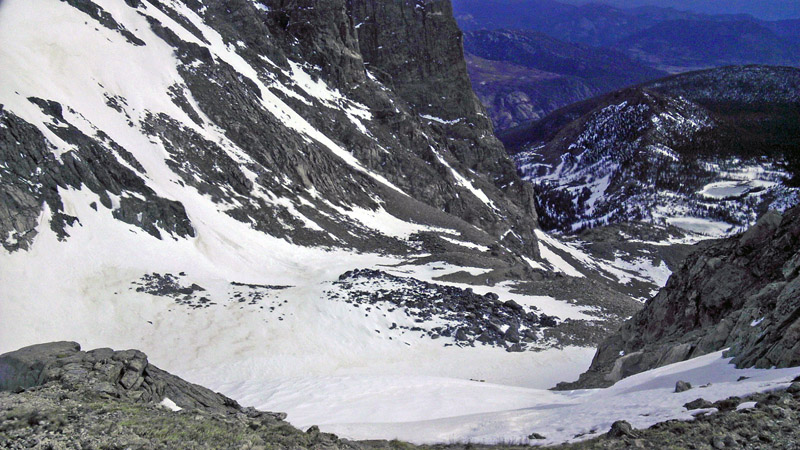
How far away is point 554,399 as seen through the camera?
18.0 meters

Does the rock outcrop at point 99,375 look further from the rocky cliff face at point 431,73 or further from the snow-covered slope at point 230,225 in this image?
the rocky cliff face at point 431,73

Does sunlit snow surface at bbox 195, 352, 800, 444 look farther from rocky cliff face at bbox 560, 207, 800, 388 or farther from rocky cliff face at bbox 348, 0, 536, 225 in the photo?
rocky cliff face at bbox 348, 0, 536, 225

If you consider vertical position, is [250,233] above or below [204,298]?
above

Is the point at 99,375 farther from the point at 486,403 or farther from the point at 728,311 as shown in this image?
the point at 728,311

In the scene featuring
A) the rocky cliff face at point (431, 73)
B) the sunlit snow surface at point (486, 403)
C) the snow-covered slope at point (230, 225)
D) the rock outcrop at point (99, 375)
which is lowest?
the sunlit snow surface at point (486, 403)

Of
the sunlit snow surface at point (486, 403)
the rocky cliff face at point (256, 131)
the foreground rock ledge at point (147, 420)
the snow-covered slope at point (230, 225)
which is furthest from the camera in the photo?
the rocky cliff face at point (256, 131)

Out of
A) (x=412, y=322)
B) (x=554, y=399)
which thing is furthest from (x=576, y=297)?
(x=554, y=399)

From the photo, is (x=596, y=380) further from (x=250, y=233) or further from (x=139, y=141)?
(x=139, y=141)

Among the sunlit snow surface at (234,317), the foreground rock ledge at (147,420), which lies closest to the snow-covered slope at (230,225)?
the sunlit snow surface at (234,317)

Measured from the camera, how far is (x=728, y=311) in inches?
775

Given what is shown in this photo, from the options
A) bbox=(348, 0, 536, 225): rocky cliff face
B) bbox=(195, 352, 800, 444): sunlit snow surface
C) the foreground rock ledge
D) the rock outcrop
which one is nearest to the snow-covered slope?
bbox=(195, 352, 800, 444): sunlit snow surface

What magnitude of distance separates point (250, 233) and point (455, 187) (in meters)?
58.6

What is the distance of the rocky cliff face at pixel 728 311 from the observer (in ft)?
42.3

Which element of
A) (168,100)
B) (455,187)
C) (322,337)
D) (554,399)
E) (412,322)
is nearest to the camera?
(554,399)
